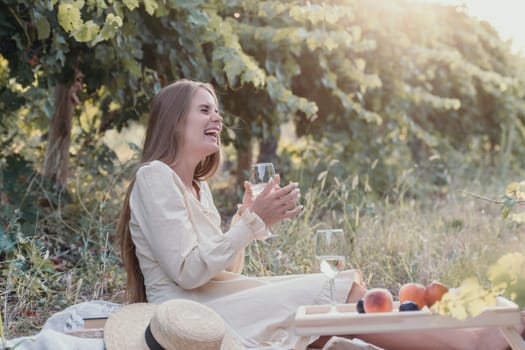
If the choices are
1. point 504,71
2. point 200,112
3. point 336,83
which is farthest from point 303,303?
point 504,71

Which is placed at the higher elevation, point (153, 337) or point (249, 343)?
point (153, 337)

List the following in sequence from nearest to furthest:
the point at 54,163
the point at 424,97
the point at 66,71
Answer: the point at 66,71 → the point at 54,163 → the point at 424,97

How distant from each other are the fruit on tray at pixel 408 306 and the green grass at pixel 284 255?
77.0 inches

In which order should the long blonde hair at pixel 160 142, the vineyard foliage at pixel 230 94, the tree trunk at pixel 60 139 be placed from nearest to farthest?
the long blonde hair at pixel 160 142
the vineyard foliage at pixel 230 94
the tree trunk at pixel 60 139

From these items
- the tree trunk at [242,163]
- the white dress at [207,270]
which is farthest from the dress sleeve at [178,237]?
the tree trunk at [242,163]

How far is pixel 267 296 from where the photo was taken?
3.04 meters

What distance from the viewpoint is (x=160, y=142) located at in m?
3.32

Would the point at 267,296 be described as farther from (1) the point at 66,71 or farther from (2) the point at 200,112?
(1) the point at 66,71

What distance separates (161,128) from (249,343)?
37.9 inches

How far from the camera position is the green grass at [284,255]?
4031 millimetres

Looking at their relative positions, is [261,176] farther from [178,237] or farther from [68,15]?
[68,15]

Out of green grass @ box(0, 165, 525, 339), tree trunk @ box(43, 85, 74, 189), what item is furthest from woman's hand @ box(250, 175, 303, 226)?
tree trunk @ box(43, 85, 74, 189)

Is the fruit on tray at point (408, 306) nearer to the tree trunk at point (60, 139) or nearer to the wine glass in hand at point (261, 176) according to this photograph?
the wine glass in hand at point (261, 176)

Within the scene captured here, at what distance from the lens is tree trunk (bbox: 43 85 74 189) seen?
554cm
